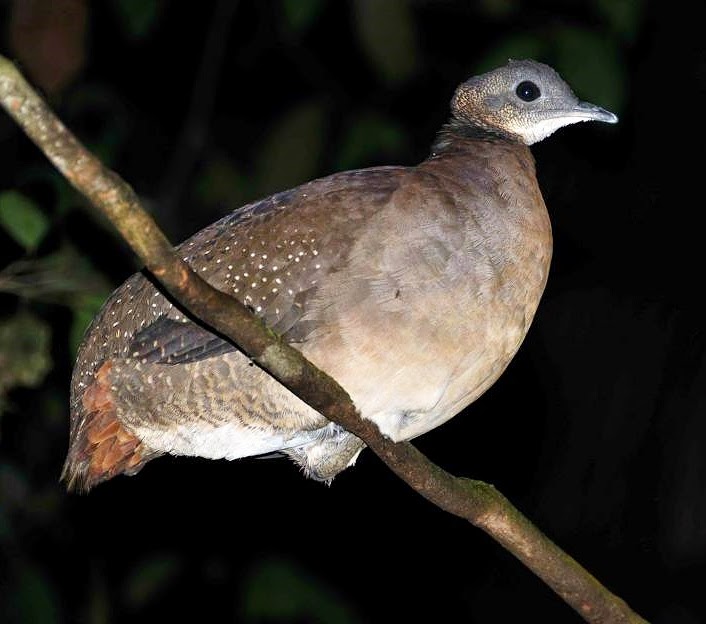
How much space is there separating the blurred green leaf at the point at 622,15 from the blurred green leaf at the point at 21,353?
2.56 metres

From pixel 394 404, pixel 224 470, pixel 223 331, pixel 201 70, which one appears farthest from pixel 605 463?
pixel 223 331

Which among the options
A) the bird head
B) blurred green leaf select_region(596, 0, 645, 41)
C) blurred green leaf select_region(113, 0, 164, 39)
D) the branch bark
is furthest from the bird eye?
blurred green leaf select_region(113, 0, 164, 39)

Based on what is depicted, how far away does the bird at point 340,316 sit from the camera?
114 inches

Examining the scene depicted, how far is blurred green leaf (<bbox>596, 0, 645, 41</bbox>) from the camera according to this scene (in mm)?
4637

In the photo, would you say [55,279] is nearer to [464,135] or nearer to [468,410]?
[464,135]

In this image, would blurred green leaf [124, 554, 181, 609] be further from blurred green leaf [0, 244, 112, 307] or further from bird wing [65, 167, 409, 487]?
bird wing [65, 167, 409, 487]

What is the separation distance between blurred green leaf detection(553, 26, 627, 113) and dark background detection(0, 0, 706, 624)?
31.3 inches

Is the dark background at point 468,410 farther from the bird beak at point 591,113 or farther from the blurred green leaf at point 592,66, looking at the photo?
the bird beak at point 591,113

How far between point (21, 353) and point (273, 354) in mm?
1726

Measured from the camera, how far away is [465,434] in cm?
680

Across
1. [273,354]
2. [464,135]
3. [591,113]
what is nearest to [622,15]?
[591,113]

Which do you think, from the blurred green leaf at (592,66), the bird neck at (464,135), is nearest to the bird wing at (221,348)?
the bird neck at (464,135)

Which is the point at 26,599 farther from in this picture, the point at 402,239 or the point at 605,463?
the point at 605,463

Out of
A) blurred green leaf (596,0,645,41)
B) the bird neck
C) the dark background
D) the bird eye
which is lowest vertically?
the dark background
